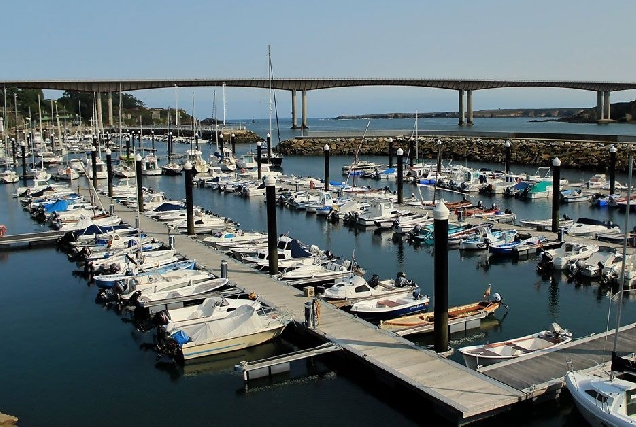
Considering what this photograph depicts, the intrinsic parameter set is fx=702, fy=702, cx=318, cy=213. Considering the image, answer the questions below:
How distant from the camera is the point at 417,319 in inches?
862

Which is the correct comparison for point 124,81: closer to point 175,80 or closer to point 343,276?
point 175,80

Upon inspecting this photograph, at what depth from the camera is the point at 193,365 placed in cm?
2047

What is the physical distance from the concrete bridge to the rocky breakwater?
98.5ft

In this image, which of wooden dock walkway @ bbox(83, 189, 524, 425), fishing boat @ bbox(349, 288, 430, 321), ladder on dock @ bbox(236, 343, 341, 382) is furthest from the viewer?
fishing boat @ bbox(349, 288, 430, 321)

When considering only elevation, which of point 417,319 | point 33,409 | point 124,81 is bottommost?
point 33,409

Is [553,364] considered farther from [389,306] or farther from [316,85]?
[316,85]

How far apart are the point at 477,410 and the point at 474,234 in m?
20.8

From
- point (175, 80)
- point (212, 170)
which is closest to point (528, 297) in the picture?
point (212, 170)

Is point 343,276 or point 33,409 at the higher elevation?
point 343,276

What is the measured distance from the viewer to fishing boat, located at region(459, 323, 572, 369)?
18.6m

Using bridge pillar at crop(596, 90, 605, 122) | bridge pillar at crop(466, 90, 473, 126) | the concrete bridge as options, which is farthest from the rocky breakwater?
bridge pillar at crop(596, 90, 605, 122)

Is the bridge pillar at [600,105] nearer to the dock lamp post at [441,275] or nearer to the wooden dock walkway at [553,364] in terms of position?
the wooden dock walkway at [553,364]

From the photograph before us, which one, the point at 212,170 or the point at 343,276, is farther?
the point at 212,170

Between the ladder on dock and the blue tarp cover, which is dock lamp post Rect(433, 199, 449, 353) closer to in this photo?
the ladder on dock
